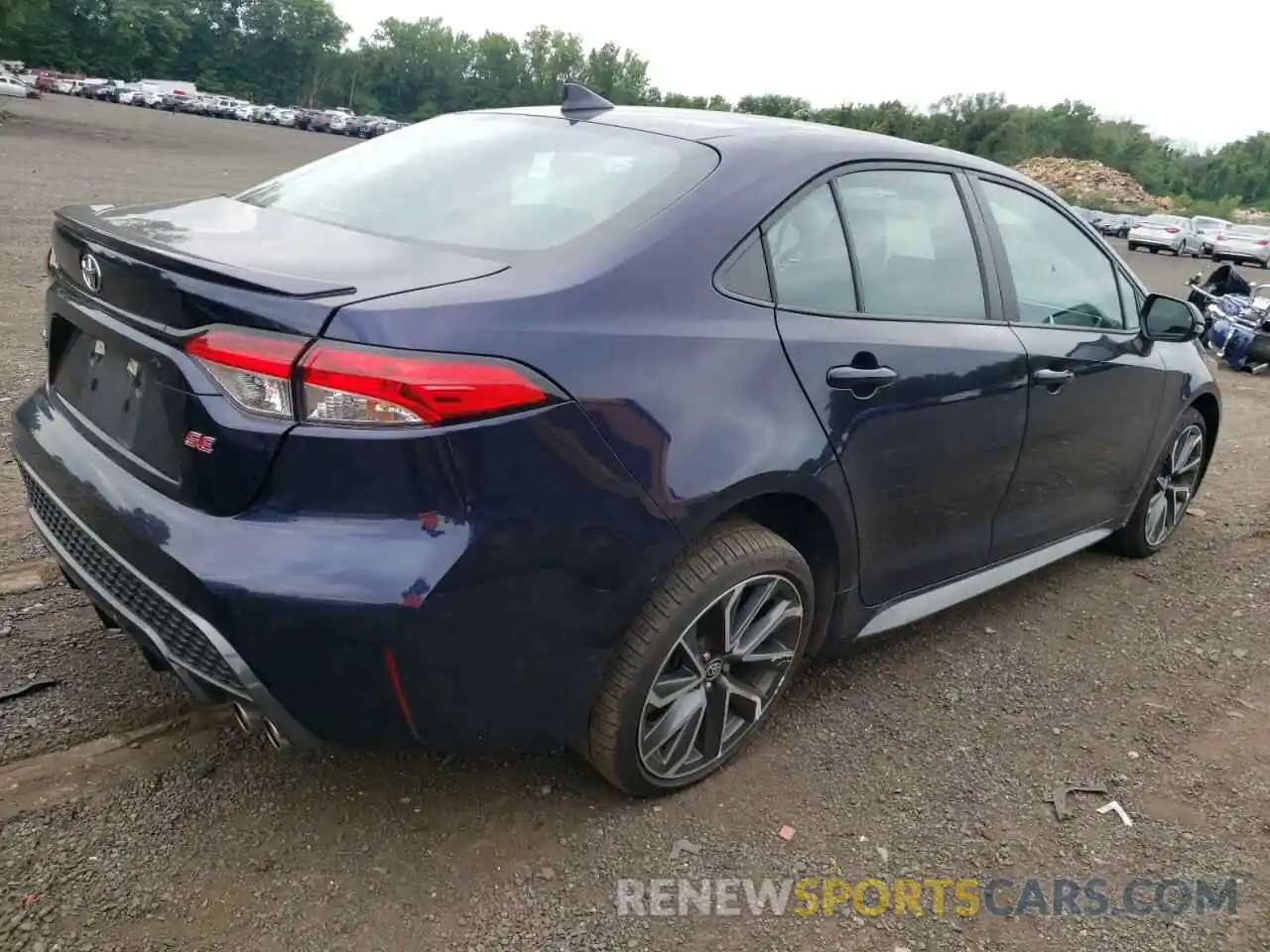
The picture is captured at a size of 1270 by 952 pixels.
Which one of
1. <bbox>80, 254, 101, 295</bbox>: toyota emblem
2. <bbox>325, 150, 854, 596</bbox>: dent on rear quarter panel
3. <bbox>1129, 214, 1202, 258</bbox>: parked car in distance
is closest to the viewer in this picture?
<bbox>325, 150, 854, 596</bbox>: dent on rear quarter panel

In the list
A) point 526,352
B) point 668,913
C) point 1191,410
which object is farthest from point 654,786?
point 1191,410

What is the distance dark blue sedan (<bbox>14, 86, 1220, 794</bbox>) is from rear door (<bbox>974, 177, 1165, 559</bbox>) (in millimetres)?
36

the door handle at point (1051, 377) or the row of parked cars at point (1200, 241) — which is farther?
the row of parked cars at point (1200, 241)

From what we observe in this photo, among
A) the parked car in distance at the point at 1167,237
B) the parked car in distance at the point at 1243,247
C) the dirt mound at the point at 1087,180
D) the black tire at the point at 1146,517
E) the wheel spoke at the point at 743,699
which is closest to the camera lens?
the wheel spoke at the point at 743,699

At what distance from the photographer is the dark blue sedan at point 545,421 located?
6.66ft

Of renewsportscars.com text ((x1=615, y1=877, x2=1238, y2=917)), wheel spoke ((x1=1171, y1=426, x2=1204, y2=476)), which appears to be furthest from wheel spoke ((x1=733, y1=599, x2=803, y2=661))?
wheel spoke ((x1=1171, y1=426, x2=1204, y2=476))

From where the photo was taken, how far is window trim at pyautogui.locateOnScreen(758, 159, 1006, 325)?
268cm

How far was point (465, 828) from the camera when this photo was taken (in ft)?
8.36

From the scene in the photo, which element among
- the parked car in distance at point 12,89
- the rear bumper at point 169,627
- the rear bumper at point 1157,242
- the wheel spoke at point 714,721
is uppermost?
the rear bumper at point 1157,242

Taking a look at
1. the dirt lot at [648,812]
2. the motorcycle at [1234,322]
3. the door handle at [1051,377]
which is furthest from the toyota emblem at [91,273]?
the motorcycle at [1234,322]

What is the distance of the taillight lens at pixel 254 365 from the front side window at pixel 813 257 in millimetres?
1230

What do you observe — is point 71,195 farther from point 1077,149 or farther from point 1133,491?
point 1077,149

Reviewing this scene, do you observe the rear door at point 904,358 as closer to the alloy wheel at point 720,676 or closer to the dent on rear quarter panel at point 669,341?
the dent on rear quarter panel at point 669,341

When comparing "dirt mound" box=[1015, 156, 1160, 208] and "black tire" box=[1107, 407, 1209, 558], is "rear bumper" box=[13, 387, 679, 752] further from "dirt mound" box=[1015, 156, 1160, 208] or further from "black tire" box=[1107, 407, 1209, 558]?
"dirt mound" box=[1015, 156, 1160, 208]
